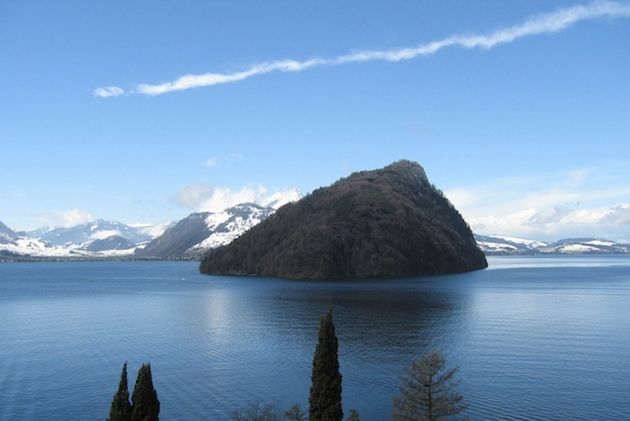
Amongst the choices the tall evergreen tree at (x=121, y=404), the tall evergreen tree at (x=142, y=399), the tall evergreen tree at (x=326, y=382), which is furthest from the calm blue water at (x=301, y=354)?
the tall evergreen tree at (x=121, y=404)

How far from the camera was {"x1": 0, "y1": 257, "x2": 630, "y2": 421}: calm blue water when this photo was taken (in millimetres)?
70188

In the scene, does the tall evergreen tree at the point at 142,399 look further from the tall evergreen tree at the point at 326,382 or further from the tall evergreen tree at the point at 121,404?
the tall evergreen tree at the point at 326,382

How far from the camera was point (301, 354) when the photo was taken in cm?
9875

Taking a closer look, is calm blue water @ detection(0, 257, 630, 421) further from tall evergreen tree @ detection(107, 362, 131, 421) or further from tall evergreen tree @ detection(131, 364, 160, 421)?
tall evergreen tree @ detection(107, 362, 131, 421)

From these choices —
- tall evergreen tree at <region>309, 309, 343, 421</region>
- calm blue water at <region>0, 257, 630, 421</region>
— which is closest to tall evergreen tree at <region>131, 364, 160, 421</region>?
tall evergreen tree at <region>309, 309, 343, 421</region>

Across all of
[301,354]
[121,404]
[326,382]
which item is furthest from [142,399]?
[301,354]

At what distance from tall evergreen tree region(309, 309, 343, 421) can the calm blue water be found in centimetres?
1657

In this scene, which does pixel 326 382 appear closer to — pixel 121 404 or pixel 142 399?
pixel 142 399

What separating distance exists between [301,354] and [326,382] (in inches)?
1962

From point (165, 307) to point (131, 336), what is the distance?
56261 mm

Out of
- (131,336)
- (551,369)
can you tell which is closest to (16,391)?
(131,336)

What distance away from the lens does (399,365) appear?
87.9m

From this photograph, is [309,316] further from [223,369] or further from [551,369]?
[551,369]

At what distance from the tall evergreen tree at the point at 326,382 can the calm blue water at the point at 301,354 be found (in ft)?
54.4
